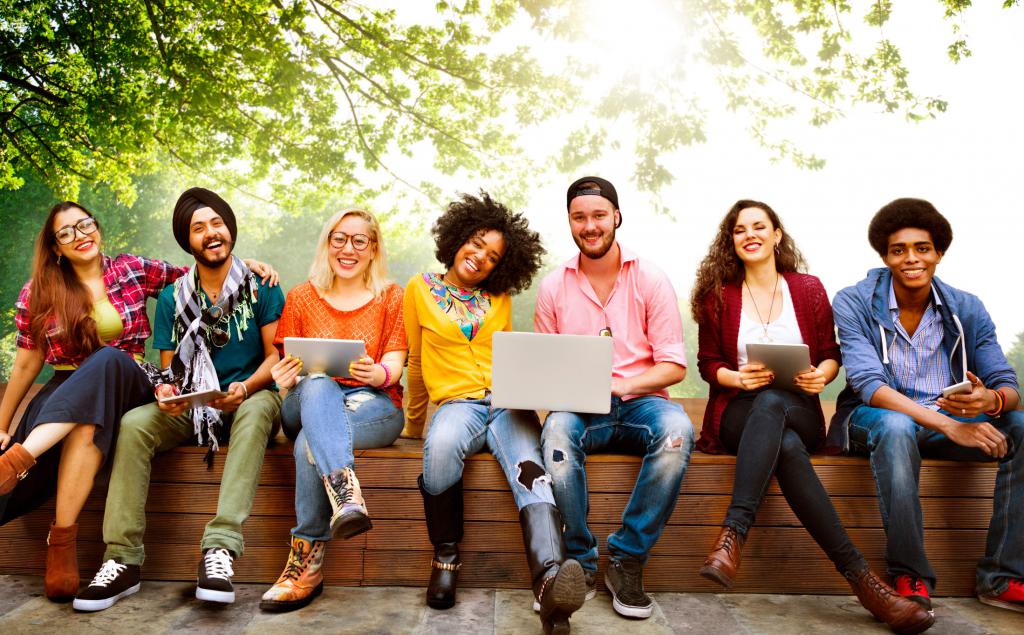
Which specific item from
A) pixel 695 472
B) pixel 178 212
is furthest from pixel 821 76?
pixel 178 212

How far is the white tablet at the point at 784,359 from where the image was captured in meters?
2.20

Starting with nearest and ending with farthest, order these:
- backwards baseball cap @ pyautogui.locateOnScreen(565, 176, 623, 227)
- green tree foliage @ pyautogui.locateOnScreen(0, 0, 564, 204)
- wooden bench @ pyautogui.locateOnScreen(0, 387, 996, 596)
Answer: wooden bench @ pyautogui.locateOnScreen(0, 387, 996, 596) < backwards baseball cap @ pyautogui.locateOnScreen(565, 176, 623, 227) < green tree foliage @ pyautogui.locateOnScreen(0, 0, 564, 204)

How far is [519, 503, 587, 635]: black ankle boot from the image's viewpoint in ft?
5.89

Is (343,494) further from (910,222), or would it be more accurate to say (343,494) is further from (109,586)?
(910,222)

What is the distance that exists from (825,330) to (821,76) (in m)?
5.65

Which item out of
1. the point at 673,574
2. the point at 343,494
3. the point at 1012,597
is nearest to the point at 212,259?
the point at 343,494

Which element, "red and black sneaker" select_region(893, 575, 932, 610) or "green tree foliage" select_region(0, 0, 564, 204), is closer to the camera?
"red and black sneaker" select_region(893, 575, 932, 610)

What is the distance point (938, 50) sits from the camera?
6824 millimetres

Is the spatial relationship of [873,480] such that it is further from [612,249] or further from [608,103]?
[608,103]

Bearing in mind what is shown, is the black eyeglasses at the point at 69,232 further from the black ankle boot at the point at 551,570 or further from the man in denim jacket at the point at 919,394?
the man in denim jacket at the point at 919,394

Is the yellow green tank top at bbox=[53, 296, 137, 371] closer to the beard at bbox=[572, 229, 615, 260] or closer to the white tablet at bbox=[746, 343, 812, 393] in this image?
the beard at bbox=[572, 229, 615, 260]

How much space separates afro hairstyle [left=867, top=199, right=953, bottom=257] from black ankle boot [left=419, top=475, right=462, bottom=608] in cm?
165

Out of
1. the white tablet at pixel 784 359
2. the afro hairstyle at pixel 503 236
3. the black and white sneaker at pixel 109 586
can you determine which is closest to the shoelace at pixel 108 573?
the black and white sneaker at pixel 109 586

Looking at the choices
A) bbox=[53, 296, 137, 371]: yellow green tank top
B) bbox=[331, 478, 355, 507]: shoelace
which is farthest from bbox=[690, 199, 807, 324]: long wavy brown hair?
→ bbox=[53, 296, 137, 371]: yellow green tank top
